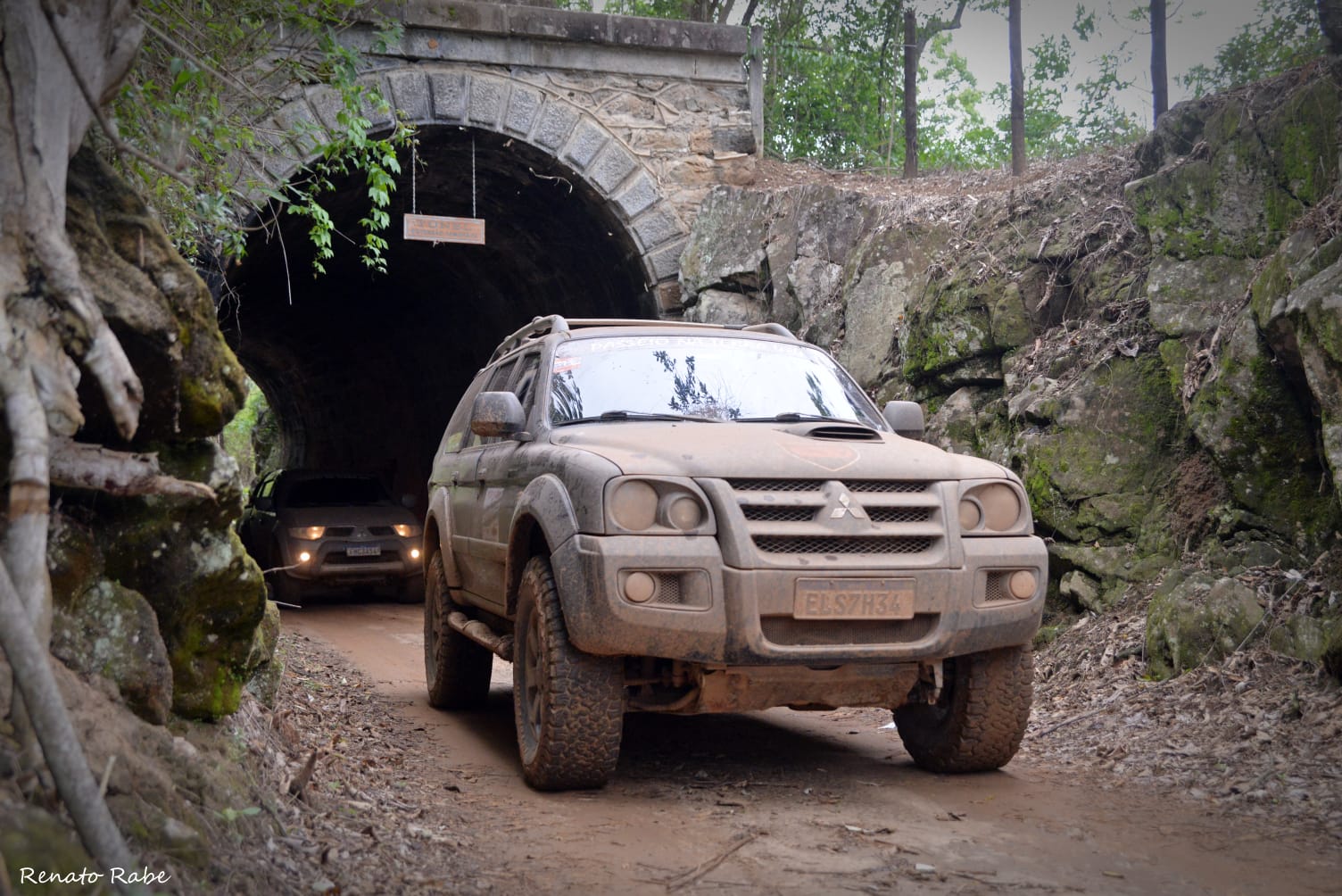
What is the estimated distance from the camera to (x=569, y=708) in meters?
4.84

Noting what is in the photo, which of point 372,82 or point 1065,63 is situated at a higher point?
point 1065,63

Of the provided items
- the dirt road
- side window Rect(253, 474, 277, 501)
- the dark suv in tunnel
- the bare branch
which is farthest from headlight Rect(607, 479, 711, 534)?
side window Rect(253, 474, 277, 501)

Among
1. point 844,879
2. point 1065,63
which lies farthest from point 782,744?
point 1065,63

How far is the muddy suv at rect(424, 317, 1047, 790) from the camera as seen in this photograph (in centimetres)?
470

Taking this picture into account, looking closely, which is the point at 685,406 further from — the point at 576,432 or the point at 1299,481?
the point at 1299,481

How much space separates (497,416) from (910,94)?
9904 mm

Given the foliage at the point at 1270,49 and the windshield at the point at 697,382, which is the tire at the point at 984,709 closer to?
the windshield at the point at 697,382

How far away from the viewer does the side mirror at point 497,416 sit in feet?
19.0

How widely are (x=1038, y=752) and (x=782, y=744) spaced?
1.32 metres

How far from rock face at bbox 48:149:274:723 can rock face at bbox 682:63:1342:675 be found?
5.15m

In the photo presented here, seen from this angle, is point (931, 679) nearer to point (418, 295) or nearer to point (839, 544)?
point (839, 544)

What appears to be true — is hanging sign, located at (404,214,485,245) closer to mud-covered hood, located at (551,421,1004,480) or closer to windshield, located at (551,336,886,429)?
windshield, located at (551,336,886,429)

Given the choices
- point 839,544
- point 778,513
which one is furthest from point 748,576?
point 839,544

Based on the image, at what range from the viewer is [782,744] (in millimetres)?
6355
